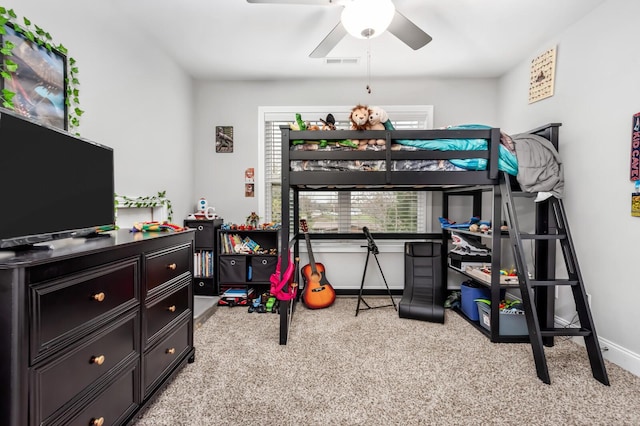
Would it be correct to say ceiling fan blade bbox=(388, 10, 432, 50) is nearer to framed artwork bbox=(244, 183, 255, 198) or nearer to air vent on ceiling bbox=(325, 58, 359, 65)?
air vent on ceiling bbox=(325, 58, 359, 65)

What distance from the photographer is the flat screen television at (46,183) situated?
1.03 metres

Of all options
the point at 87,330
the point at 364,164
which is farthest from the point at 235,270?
the point at 87,330

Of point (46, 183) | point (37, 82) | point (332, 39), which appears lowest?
point (46, 183)

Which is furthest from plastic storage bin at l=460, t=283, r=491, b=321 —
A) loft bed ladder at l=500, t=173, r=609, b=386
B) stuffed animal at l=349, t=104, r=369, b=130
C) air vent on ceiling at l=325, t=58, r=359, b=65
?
air vent on ceiling at l=325, t=58, r=359, b=65

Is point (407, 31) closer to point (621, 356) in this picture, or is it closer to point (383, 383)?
point (383, 383)

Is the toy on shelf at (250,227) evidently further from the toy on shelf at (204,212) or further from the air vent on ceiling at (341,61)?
the air vent on ceiling at (341,61)

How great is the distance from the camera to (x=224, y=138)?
3455 mm

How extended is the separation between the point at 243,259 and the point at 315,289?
801 millimetres

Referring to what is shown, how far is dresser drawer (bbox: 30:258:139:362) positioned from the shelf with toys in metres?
1.72

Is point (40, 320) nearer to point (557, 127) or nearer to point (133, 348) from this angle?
point (133, 348)

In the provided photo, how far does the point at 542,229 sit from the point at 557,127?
0.80 meters

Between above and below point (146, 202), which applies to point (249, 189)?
above

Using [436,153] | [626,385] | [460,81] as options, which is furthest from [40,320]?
[460,81]

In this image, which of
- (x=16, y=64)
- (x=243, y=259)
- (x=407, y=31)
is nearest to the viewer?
(x=16, y=64)
